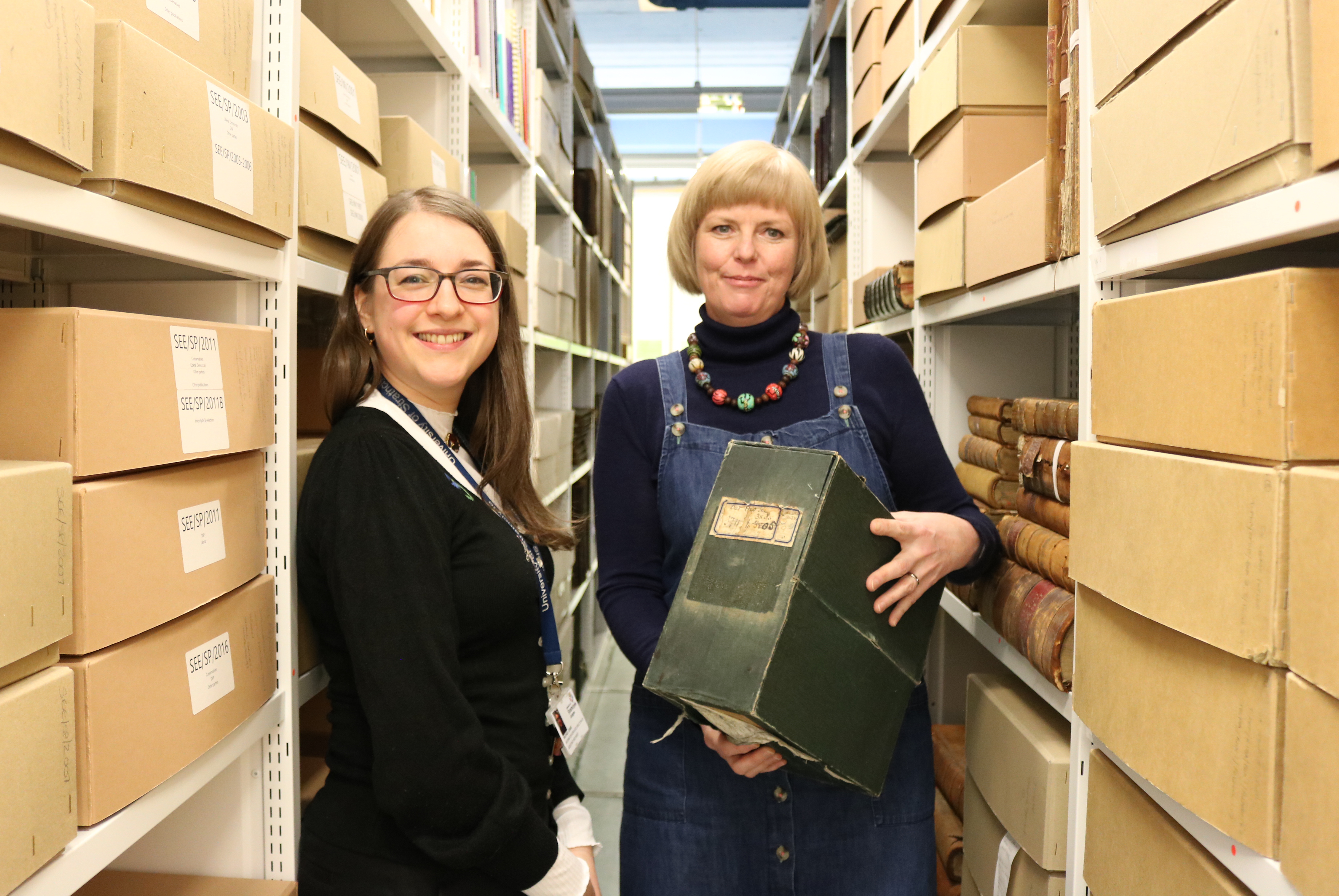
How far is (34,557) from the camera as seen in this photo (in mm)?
706

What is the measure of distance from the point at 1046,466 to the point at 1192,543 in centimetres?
61

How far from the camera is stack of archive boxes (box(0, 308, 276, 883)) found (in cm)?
72

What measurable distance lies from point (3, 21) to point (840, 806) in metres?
1.33

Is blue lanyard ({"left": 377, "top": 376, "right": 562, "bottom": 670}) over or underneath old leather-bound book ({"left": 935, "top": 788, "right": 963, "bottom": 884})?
over

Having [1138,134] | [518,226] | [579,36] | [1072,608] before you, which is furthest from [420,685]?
[579,36]

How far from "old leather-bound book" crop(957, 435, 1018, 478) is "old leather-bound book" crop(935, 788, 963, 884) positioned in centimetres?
70

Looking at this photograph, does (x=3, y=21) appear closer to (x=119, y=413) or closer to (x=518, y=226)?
(x=119, y=413)

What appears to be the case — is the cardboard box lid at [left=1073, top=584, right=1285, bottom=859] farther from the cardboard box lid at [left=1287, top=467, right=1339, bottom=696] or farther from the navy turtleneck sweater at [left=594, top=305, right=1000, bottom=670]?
the navy turtleneck sweater at [left=594, top=305, right=1000, bottom=670]

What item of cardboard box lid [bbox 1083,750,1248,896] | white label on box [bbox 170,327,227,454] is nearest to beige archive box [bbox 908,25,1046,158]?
cardboard box lid [bbox 1083,750,1248,896]

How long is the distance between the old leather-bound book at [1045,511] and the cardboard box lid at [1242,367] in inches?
16.8

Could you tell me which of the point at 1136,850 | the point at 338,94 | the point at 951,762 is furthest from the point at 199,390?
the point at 951,762

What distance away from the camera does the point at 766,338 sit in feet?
4.65

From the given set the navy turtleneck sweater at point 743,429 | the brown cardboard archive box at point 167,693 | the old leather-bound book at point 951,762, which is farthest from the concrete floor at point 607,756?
the brown cardboard archive box at point 167,693

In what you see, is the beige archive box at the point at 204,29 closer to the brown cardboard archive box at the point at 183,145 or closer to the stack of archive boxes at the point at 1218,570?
the brown cardboard archive box at the point at 183,145
